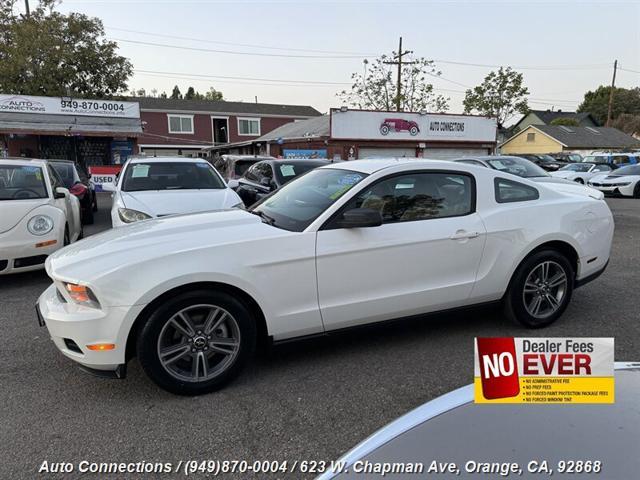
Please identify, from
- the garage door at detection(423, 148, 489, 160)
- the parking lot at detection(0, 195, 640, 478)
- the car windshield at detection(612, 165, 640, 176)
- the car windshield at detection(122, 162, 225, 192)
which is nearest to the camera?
the parking lot at detection(0, 195, 640, 478)

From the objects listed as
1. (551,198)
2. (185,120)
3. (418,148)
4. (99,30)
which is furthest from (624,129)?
(551,198)

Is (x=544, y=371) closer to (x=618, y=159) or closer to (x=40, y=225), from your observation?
(x=40, y=225)

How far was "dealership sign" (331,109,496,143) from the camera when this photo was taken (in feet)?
87.8

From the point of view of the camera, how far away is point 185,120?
134ft

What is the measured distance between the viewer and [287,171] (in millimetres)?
9664

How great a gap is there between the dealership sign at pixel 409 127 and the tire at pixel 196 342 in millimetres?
24278

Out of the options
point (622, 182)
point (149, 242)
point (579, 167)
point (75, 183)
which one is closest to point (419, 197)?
point (149, 242)

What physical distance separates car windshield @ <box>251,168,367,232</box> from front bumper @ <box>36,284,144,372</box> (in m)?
1.27

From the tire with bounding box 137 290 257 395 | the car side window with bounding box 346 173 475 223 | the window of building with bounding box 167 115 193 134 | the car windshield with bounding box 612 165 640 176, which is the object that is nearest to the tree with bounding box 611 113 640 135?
the car windshield with bounding box 612 165 640 176

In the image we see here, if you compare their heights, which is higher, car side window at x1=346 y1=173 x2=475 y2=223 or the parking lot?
car side window at x1=346 y1=173 x2=475 y2=223

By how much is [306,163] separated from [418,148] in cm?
2108

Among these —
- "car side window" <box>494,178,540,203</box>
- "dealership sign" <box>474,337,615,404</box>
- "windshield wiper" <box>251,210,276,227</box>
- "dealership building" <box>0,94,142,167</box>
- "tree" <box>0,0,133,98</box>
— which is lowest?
"dealership sign" <box>474,337,615,404</box>

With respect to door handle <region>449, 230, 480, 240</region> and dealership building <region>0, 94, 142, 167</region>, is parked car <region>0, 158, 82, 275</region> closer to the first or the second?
door handle <region>449, 230, 480, 240</region>

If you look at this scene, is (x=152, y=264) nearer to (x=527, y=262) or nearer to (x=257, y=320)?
(x=257, y=320)
